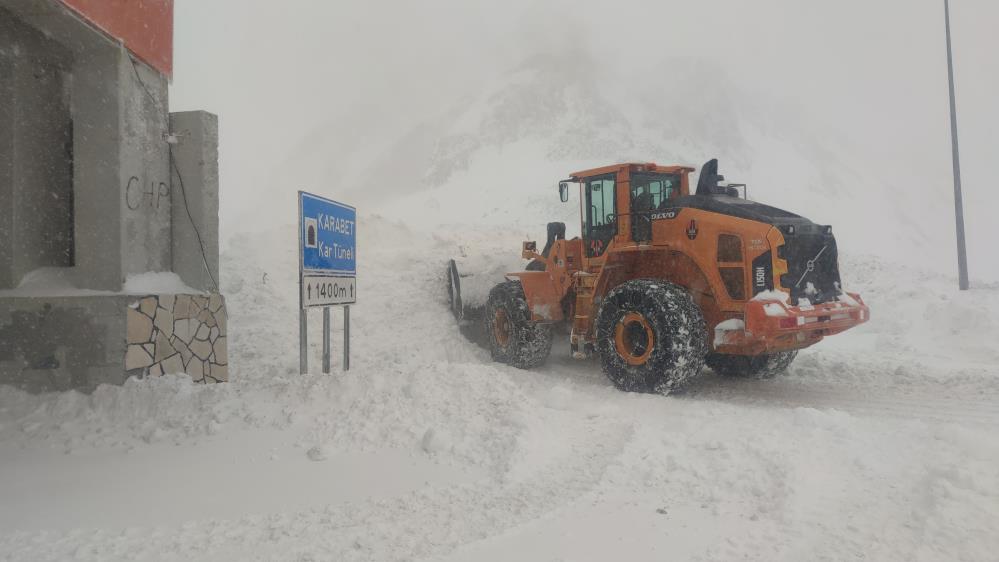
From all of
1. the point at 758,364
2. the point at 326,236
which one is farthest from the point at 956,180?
the point at 326,236

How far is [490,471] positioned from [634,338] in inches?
130

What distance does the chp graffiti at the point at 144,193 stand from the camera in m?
6.28

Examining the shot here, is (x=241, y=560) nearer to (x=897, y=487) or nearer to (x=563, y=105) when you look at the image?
(x=897, y=487)

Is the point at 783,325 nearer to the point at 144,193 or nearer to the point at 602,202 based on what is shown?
the point at 602,202

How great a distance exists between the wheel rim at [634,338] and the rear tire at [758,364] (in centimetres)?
172

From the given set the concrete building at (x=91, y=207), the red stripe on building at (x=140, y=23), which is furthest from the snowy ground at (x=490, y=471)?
the red stripe on building at (x=140, y=23)

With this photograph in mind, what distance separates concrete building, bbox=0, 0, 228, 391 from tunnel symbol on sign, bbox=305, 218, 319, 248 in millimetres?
1519

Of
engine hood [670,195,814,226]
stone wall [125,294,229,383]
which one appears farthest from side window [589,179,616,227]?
stone wall [125,294,229,383]

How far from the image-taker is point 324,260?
6.41 metres

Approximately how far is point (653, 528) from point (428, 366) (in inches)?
121

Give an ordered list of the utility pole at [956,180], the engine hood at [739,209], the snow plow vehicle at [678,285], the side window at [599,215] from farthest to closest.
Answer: the utility pole at [956,180] < the side window at [599,215] < the engine hood at [739,209] < the snow plow vehicle at [678,285]

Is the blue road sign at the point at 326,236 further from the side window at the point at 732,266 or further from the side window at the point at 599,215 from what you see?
the side window at the point at 732,266

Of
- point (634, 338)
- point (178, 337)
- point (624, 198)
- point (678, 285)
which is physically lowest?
point (634, 338)

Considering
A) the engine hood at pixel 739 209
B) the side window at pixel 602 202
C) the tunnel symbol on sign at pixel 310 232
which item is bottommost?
the tunnel symbol on sign at pixel 310 232
